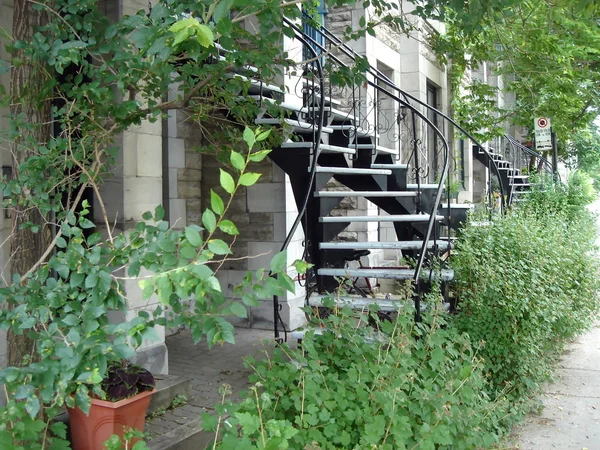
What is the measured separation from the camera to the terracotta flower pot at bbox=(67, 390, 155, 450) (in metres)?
3.51

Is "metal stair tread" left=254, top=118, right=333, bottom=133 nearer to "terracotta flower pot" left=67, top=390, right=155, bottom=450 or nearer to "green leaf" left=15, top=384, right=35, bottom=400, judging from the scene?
"terracotta flower pot" left=67, top=390, right=155, bottom=450

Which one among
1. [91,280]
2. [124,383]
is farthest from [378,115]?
[91,280]

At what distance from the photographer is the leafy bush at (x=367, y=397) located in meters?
3.20

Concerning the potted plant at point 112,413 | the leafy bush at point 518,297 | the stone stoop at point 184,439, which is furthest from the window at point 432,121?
the potted plant at point 112,413

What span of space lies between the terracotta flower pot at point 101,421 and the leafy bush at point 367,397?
0.54 meters

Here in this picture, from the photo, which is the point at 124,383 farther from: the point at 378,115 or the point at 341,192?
the point at 378,115

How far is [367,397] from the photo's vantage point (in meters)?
3.45

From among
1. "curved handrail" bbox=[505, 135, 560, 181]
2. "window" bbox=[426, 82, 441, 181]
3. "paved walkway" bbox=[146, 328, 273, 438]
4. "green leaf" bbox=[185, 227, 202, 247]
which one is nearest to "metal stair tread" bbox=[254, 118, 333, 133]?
"paved walkway" bbox=[146, 328, 273, 438]

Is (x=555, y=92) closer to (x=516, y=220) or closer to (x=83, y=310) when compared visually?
(x=516, y=220)

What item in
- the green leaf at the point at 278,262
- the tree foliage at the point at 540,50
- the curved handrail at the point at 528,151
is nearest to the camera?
the green leaf at the point at 278,262

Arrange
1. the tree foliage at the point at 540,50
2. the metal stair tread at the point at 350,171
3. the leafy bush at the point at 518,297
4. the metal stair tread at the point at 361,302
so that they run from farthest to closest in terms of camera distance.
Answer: the tree foliage at the point at 540,50 < the metal stair tread at the point at 350,171 < the leafy bush at the point at 518,297 < the metal stair tread at the point at 361,302

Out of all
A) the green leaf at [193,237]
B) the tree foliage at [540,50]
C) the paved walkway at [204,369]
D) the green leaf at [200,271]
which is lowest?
the paved walkway at [204,369]

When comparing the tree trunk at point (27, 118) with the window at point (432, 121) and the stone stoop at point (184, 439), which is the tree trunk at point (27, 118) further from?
the window at point (432, 121)

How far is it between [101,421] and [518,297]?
3233 mm
